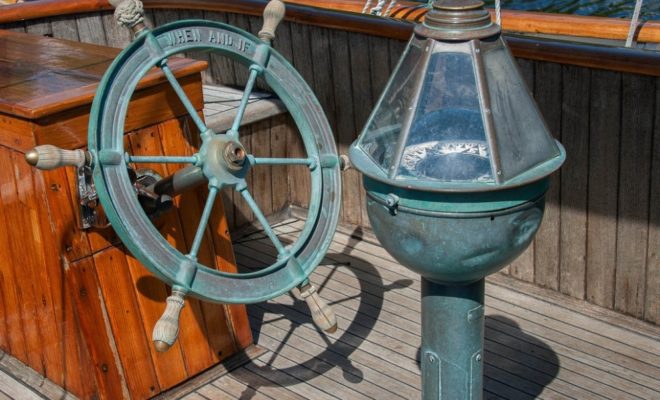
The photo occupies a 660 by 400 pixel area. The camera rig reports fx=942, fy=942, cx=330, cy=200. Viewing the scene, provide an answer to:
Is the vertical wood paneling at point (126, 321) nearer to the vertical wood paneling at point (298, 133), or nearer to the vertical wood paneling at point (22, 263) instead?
the vertical wood paneling at point (22, 263)

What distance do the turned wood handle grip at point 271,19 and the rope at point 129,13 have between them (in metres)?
0.36

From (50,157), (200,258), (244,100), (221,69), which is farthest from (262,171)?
(50,157)

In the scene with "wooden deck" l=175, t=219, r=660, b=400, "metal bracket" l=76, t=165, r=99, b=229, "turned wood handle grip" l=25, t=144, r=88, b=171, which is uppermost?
"turned wood handle grip" l=25, t=144, r=88, b=171

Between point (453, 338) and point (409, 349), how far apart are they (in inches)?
48.6

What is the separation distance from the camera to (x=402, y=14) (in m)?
4.58

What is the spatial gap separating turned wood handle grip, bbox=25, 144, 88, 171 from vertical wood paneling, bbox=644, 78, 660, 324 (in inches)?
72.4

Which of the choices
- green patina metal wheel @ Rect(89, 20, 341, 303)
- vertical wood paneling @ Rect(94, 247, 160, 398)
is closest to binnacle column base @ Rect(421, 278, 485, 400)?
green patina metal wheel @ Rect(89, 20, 341, 303)

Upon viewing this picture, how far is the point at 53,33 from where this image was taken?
4691 mm

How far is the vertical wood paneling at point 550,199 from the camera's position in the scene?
3236 millimetres

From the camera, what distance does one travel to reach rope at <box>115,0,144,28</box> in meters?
2.33

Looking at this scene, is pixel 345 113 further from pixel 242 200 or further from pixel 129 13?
pixel 129 13

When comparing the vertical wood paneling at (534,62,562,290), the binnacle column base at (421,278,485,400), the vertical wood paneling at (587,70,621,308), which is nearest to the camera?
the binnacle column base at (421,278,485,400)

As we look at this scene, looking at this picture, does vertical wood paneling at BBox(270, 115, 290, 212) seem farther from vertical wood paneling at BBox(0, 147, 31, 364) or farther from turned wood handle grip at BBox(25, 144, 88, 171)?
turned wood handle grip at BBox(25, 144, 88, 171)

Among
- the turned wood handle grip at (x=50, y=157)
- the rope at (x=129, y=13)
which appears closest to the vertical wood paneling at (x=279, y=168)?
the rope at (x=129, y=13)
